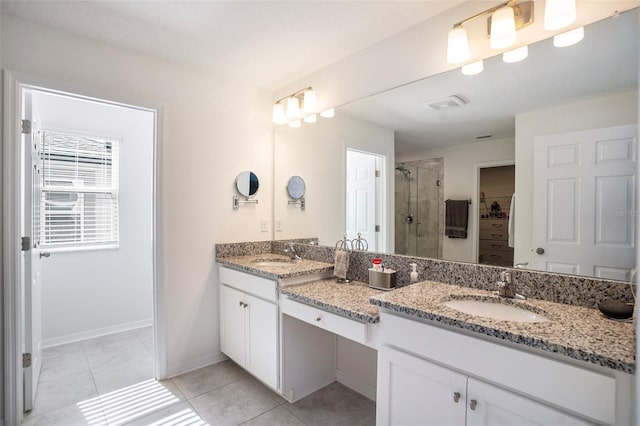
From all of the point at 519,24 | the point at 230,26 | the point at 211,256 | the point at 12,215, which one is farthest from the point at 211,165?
the point at 519,24

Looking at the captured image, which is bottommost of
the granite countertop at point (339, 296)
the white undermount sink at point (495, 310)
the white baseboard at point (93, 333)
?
the white baseboard at point (93, 333)

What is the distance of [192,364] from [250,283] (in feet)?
2.94

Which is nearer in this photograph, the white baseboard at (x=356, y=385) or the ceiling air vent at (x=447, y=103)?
the ceiling air vent at (x=447, y=103)

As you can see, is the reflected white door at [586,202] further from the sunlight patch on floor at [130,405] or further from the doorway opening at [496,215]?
the sunlight patch on floor at [130,405]

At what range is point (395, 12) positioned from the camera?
69.6 inches

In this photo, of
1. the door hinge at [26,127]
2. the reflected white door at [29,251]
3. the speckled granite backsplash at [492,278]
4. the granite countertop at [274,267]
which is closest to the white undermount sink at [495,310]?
the speckled granite backsplash at [492,278]

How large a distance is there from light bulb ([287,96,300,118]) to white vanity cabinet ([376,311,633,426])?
1.86 m

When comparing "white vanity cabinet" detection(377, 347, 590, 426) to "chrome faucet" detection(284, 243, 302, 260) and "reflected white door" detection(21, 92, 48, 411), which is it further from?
"reflected white door" detection(21, 92, 48, 411)

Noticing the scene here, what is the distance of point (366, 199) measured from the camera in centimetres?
228

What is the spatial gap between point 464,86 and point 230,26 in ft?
4.62

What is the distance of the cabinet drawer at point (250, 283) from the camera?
204 cm

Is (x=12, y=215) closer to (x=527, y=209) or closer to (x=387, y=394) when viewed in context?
(x=387, y=394)

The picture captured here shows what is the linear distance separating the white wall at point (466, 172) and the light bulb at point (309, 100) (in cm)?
107

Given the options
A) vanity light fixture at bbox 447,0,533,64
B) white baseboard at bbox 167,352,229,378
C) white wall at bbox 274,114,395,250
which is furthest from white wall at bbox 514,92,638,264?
white baseboard at bbox 167,352,229,378
